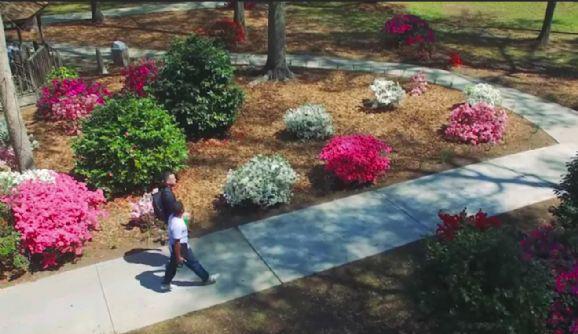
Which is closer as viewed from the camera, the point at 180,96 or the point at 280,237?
the point at 280,237

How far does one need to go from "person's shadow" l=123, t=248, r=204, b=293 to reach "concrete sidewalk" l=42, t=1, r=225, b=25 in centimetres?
1818

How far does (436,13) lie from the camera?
25.6 meters

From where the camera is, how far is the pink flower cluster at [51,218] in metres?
7.89

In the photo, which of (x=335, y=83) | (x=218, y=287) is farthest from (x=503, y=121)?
(x=218, y=287)

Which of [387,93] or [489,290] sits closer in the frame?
[489,290]

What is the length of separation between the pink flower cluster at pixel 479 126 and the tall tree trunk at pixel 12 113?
8133 mm

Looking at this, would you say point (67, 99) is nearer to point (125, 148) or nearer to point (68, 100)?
point (68, 100)

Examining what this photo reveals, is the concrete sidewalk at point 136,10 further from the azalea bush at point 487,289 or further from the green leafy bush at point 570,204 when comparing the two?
the azalea bush at point 487,289

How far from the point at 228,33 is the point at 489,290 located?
48.9 feet

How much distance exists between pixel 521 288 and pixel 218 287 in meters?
3.87

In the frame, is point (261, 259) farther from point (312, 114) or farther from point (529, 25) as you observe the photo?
point (529, 25)

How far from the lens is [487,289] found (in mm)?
5438

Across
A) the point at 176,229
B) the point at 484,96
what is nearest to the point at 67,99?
the point at 176,229

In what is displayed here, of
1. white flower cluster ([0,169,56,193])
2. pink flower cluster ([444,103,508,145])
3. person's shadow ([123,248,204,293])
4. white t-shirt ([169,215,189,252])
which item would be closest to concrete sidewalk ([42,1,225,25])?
pink flower cluster ([444,103,508,145])
